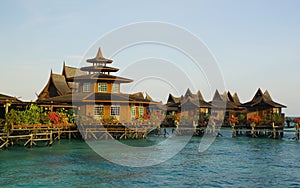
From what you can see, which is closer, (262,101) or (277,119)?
(277,119)

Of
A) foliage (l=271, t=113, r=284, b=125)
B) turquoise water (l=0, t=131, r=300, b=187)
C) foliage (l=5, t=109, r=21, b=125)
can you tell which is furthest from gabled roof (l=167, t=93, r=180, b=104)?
foliage (l=5, t=109, r=21, b=125)

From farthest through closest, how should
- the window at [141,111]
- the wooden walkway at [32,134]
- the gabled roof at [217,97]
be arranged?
the gabled roof at [217,97], the window at [141,111], the wooden walkway at [32,134]

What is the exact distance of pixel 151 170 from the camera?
21.8 m

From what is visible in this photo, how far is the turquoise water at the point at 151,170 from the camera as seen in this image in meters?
18.3

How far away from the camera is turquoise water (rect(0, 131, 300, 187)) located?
721 inches

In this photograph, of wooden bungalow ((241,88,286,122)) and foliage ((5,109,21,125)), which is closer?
foliage ((5,109,21,125))

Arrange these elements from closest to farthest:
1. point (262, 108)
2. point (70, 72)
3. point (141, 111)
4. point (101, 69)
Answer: point (141, 111)
point (101, 69)
point (262, 108)
point (70, 72)

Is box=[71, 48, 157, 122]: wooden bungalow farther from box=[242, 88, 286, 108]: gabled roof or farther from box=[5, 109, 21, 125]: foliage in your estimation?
box=[242, 88, 286, 108]: gabled roof

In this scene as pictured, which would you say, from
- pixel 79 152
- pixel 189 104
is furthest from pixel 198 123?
pixel 79 152

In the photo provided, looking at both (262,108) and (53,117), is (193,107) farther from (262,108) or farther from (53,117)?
(53,117)

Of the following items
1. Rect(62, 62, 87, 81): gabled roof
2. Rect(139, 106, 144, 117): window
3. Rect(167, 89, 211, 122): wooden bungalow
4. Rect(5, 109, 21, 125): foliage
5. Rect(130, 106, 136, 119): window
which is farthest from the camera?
Rect(167, 89, 211, 122): wooden bungalow

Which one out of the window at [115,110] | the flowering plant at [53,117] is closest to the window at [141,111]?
the window at [115,110]

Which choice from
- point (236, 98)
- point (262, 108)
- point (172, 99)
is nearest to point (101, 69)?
point (262, 108)

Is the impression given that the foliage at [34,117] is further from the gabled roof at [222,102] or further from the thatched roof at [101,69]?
the gabled roof at [222,102]
